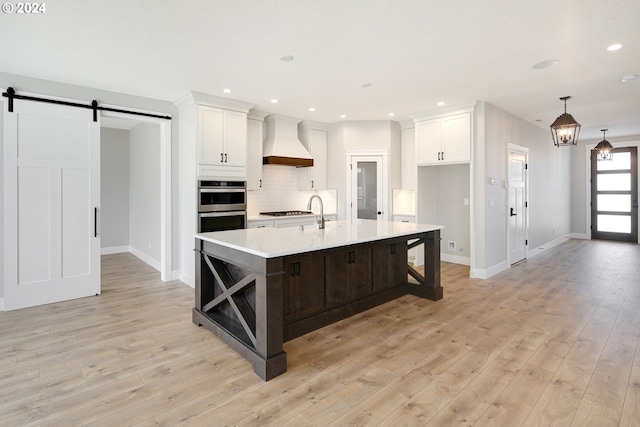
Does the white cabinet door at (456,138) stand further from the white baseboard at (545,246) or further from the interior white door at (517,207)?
the white baseboard at (545,246)

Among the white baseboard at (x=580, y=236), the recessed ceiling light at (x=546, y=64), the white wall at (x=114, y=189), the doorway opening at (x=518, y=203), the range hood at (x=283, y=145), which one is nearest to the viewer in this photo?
the recessed ceiling light at (x=546, y=64)

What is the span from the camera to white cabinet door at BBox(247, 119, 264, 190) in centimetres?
557

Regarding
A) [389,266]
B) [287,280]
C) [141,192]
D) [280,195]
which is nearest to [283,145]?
[280,195]

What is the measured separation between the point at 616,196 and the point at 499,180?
5.52m

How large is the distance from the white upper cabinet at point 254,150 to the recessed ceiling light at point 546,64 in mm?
3847

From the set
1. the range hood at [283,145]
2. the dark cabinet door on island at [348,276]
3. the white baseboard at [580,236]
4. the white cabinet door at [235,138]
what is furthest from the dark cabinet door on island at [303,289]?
the white baseboard at [580,236]

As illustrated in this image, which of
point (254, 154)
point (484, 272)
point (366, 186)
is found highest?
point (254, 154)

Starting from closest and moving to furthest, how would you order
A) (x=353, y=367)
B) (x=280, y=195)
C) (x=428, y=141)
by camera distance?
(x=353, y=367) < (x=428, y=141) < (x=280, y=195)

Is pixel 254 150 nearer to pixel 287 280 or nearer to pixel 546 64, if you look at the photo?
pixel 287 280

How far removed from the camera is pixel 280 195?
6.32 m

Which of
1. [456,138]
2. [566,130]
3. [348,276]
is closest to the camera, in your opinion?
[348,276]

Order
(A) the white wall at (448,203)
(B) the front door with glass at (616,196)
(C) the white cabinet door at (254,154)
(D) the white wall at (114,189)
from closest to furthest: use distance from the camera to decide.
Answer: (C) the white cabinet door at (254,154)
(A) the white wall at (448,203)
(D) the white wall at (114,189)
(B) the front door with glass at (616,196)

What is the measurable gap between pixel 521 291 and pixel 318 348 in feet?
10.3

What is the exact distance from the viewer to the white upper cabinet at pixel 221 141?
15.4 ft
